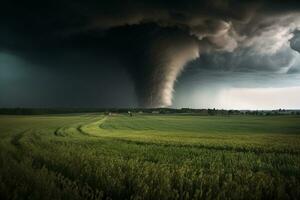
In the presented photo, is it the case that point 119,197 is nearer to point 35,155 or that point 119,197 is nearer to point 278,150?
point 35,155

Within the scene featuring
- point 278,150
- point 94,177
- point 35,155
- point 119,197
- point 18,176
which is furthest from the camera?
point 278,150

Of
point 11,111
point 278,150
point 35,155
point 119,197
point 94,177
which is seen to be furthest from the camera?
point 11,111

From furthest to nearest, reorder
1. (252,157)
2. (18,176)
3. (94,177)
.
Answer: (252,157) → (94,177) → (18,176)

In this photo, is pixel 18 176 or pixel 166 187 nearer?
pixel 166 187

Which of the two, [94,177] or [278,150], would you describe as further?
[278,150]

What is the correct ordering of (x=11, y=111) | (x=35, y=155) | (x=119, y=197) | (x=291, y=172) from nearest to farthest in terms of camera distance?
1. (x=119, y=197)
2. (x=291, y=172)
3. (x=35, y=155)
4. (x=11, y=111)

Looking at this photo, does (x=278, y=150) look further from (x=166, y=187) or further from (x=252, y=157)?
(x=166, y=187)

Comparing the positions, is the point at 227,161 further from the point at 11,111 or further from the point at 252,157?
the point at 11,111

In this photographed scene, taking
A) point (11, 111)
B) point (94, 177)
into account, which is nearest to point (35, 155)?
point (94, 177)

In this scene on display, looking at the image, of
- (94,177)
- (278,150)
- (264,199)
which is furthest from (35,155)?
(278,150)
